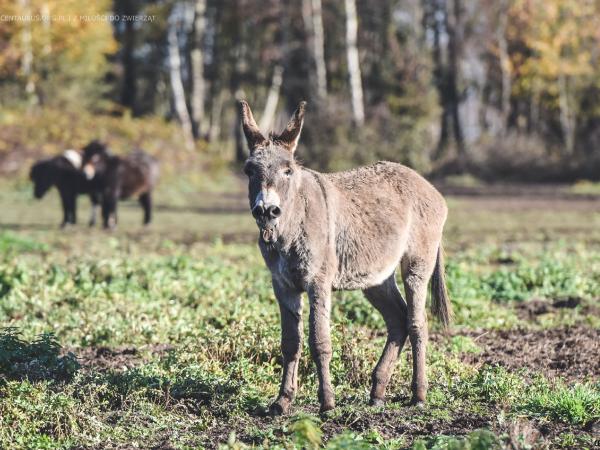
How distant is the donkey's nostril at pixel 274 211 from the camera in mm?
5730

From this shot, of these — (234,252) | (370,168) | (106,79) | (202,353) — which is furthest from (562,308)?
(106,79)

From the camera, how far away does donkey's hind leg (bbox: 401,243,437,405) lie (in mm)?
6684

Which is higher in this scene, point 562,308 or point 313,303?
point 313,303

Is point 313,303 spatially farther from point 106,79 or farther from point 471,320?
point 106,79

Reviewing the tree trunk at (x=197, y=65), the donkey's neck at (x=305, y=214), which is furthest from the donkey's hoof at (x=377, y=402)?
the tree trunk at (x=197, y=65)

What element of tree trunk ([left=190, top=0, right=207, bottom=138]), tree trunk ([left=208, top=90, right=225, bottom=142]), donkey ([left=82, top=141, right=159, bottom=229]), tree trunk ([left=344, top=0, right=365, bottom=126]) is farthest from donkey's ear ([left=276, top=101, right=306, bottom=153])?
tree trunk ([left=208, top=90, right=225, bottom=142])

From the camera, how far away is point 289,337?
6383mm

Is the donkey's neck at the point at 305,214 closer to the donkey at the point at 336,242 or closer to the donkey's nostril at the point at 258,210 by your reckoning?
the donkey at the point at 336,242

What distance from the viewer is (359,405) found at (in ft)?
21.1

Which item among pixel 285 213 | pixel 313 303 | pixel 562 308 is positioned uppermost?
pixel 285 213

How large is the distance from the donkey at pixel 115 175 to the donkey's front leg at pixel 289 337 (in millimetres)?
14253

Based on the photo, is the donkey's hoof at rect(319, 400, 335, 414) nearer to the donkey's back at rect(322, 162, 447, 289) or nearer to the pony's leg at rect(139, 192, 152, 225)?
the donkey's back at rect(322, 162, 447, 289)

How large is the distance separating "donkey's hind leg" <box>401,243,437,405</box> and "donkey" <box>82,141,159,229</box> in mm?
14017

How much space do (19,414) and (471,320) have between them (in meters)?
5.26
